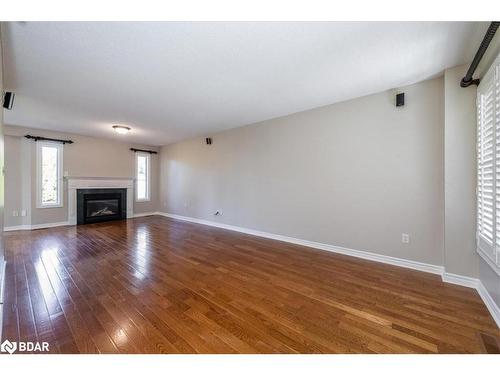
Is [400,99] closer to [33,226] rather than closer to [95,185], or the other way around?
[95,185]

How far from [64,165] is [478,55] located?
767cm

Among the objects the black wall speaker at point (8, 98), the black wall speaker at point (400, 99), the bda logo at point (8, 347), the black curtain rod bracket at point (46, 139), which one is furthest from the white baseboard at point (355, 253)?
the black curtain rod bracket at point (46, 139)

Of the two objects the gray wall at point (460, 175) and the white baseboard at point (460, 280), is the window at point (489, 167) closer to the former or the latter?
the gray wall at point (460, 175)

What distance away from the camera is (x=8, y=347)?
1358mm

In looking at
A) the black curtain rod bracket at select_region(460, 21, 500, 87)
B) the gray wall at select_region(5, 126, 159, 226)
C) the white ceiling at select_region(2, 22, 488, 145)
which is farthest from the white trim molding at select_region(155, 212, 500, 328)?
the gray wall at select_region(5, 126, 159, 226)

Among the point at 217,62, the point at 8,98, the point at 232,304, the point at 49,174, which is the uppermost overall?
the point at 217,62

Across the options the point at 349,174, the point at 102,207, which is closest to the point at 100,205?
the point at 102,207

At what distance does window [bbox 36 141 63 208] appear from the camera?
5035mm

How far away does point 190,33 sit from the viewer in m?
1.79

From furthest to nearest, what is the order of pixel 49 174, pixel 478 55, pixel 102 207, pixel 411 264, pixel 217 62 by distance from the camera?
pixel 102 207 → pixel 49 174 → pixel 411 264 → pixel 217 62 → pixel 478 55

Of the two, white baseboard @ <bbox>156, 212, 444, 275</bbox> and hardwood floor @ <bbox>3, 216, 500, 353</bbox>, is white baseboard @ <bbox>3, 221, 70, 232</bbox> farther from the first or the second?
white baseboard @ <bbox>156, 212, 444, 275</bbox>

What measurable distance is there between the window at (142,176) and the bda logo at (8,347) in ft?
19.2
